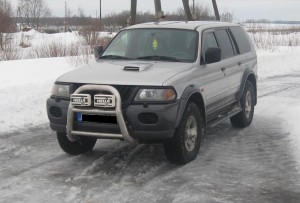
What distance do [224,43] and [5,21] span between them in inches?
912

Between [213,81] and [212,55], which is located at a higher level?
[212,55]

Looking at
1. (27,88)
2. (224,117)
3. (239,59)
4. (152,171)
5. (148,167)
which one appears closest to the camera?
(152,171)

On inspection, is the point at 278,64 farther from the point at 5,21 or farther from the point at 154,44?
the point at 5,21

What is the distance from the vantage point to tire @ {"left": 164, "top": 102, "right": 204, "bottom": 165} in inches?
213

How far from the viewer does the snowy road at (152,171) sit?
461cm

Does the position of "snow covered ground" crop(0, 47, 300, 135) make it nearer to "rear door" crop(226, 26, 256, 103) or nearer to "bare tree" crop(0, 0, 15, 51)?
"rear door" crop(226, 26, 256, 103)

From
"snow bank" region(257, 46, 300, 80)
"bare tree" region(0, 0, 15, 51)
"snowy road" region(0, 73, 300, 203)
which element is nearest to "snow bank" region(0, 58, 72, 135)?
"snowy road" region(0, 73, 300, 203)

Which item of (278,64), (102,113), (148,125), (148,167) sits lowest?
(278,64)

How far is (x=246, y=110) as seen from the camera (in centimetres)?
795

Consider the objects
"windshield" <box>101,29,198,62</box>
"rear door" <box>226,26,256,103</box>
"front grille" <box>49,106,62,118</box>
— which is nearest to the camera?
"front grille" <box>49,106,62,118</box>

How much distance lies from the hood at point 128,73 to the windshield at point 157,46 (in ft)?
0.84

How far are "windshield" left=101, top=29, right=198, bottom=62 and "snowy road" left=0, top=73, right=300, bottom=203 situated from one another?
1306mm

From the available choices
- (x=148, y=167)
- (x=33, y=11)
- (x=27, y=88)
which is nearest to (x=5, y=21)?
(x=27, y=88)

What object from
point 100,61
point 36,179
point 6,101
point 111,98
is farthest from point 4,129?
point 111,98
